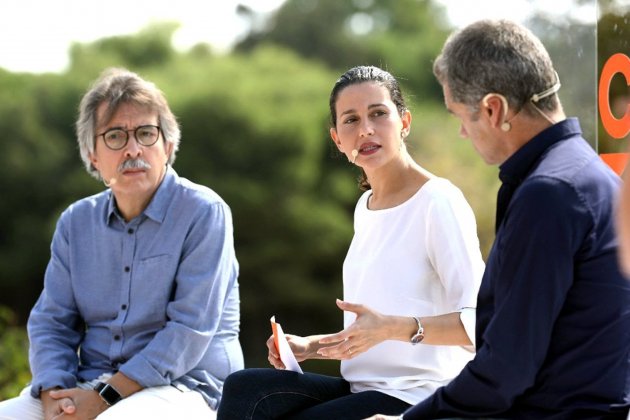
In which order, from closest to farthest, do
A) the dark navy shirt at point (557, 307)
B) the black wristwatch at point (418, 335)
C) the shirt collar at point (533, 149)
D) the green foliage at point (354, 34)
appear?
the dark navy shirt at point (557, 307) → the shirt collar at point (533, 149) → the black wristwatch at point (418, 335) → the green foliage at point (354, 34)

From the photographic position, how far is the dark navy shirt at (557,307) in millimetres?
1916

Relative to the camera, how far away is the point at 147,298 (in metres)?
3.34

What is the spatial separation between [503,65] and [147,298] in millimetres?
1728

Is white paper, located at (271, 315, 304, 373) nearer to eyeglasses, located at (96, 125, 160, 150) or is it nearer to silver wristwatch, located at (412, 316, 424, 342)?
silver wristwatch, located at (412, 316, 424, 342)

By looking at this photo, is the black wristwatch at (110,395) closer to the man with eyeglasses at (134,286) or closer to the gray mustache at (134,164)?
the man with eyeglasses at (134,286)

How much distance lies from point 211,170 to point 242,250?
808 millimetres

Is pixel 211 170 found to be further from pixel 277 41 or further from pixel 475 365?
pixel 475 365

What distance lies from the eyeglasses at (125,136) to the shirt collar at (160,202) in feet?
0.50

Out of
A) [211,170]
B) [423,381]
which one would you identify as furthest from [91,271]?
[211,170]

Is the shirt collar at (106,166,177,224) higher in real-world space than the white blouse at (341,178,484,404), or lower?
higher

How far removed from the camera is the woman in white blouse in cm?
265

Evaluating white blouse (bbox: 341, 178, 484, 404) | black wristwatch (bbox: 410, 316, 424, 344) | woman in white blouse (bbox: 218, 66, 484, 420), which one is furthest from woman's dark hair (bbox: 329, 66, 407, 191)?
black wristwatch (bbox: 410, 316, 424, 344)

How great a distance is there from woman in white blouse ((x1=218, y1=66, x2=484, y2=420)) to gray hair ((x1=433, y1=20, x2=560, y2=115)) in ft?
2.18

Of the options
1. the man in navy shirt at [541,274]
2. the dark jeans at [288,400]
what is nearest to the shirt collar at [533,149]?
the man in navy shirt at [541,274]
